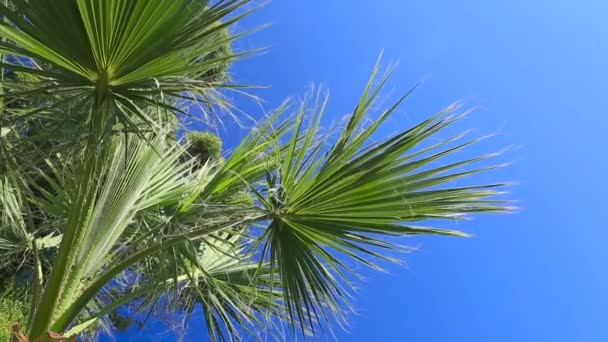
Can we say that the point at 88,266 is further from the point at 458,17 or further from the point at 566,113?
the point at 566,113

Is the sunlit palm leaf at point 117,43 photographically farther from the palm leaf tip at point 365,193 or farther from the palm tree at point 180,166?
the palm leaf tip at point 365,193

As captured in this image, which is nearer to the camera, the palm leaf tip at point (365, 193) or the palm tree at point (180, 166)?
the palm tree at point (180, 166)

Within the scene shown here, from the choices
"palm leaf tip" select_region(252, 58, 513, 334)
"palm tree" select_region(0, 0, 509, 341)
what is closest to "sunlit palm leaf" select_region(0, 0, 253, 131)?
"palm tree" select_region(0, 0, 509, 341)

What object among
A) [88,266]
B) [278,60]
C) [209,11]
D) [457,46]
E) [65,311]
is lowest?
[65,311]

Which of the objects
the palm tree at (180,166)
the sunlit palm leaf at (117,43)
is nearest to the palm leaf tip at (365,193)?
the palm tree at (180,166)

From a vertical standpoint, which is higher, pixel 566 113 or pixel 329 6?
A: pixel 566 113

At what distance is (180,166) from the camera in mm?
2859

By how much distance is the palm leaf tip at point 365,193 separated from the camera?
2.06 m

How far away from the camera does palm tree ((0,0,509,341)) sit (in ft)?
5.46

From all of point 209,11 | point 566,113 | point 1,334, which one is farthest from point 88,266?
point 566,113

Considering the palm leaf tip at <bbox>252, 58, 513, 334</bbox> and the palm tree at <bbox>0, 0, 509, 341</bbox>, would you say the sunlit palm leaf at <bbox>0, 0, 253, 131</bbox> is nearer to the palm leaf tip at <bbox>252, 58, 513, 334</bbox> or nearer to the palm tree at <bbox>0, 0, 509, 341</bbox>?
the palm tree at <bbox>0, 0, 509, 341</bbox>

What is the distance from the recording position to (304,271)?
2.20 metres

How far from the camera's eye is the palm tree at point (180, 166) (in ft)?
5.46

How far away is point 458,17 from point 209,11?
5.06 m
